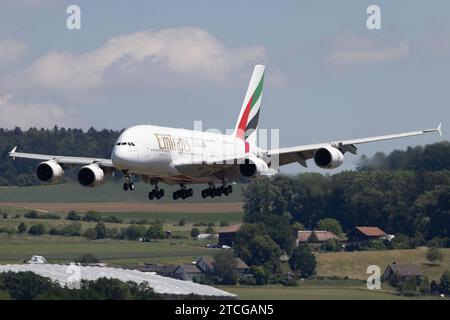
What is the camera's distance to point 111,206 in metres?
137

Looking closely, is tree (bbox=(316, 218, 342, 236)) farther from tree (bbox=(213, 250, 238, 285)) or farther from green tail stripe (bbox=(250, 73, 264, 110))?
green tail stripe (bbox=(250, 73, 264, 110))

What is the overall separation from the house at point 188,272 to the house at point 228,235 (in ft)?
32.4

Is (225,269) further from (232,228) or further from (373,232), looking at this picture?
(373,232)

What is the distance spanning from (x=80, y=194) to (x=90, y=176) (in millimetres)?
66633

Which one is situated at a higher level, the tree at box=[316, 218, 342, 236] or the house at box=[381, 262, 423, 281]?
the tree at box=[316, 218, 342, 236]

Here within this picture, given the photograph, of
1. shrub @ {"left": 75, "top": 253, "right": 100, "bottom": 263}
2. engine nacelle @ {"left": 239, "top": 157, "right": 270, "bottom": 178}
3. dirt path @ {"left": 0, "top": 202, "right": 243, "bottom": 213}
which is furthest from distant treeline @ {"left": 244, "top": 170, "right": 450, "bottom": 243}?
engine nacelle @ {"left": 239, "top": 157, "right": 270, "bottom": 178}

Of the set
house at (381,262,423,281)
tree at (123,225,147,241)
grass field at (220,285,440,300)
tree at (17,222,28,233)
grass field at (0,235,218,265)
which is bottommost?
grass field at (220,285,440,300)

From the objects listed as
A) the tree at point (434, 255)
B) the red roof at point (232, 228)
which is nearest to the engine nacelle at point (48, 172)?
the tree at point (434, 255)

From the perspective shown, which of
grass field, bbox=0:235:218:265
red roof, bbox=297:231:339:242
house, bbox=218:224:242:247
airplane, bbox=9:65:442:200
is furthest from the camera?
red roof, bbox=297:231:339:242

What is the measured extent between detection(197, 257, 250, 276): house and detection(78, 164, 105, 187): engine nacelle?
168ft

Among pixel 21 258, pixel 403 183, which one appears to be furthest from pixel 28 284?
pixel 403 183

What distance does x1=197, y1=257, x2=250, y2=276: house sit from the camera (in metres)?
130

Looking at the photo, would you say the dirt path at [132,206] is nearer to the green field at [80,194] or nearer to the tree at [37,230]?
the green field at [80,194]

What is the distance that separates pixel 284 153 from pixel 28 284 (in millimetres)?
29870
